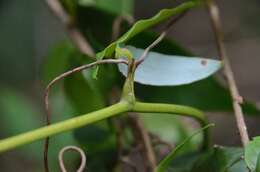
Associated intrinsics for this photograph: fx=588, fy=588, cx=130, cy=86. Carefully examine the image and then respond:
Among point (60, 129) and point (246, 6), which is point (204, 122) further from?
point (246, 6)

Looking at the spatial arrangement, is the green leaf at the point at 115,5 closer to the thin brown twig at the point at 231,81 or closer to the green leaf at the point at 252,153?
the thin brown twig at the point at 231,81

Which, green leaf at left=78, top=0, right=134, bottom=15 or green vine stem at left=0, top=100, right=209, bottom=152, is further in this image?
green leaf at left=78, top=0, right=134, bottom=15

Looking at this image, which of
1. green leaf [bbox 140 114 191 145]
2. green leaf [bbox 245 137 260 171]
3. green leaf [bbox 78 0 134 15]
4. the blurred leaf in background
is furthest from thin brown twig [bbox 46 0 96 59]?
the blurred leaf in background

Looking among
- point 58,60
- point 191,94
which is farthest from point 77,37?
point 191,94

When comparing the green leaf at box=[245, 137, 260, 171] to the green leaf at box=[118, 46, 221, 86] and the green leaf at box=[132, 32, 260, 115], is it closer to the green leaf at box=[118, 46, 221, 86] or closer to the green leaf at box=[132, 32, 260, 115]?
the green leaf at box=[118, 46, 221, 86]

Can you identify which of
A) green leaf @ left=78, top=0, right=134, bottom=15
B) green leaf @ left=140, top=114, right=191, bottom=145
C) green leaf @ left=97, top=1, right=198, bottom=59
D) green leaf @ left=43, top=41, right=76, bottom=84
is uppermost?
green leaf @ left=78, top=0, right=134, bottom=15
